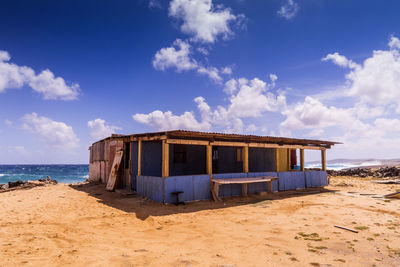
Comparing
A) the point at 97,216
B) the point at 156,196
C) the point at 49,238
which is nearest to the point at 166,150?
the point at 156,196

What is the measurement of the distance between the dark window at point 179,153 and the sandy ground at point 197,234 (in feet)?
12.0

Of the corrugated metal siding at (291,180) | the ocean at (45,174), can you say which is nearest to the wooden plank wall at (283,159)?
the corrugated metal siding at (291,180)


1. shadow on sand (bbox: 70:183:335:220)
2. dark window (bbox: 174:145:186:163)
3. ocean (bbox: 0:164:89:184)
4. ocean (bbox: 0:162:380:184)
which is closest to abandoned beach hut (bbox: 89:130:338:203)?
dark window (bbox: 174:145:186:163)

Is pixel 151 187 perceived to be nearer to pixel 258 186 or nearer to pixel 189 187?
pixel 189 187

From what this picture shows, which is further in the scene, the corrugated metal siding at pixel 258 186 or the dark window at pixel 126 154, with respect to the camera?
the dark window at pixel 126 154

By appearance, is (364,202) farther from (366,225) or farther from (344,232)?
(344,232)

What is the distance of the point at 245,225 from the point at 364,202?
6.98 metres

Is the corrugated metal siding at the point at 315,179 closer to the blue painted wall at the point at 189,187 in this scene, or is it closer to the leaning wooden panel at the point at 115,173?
the blue painted wall at the point at 189,187

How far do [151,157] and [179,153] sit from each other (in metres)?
1.56

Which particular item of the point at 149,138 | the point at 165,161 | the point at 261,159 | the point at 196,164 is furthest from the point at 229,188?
the point at 261,159

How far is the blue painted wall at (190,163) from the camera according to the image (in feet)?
45.0

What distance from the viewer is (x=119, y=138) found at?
47.0ft

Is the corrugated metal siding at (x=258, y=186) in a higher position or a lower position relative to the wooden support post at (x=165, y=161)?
lower

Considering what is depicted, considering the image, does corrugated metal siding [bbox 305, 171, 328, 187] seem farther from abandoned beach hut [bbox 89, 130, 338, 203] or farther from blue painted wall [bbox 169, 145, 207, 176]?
blue painted wall [bbox 169, 145, 207, 176]
